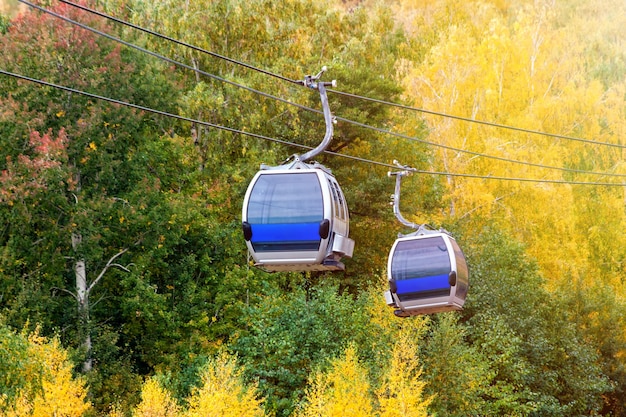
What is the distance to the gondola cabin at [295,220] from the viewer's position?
1302 centimetres

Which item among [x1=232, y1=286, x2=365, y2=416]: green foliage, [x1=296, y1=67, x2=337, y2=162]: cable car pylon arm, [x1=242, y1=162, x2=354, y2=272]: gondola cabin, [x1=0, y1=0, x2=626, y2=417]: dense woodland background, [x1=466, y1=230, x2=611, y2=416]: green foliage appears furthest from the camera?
[x1=466, y1=230, x2=611, y2=416]: green foliage

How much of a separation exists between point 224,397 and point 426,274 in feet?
50.4

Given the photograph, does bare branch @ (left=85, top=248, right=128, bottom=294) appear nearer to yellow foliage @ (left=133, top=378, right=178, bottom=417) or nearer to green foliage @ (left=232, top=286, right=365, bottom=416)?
yellow foliage @ (left=133, top=378, right=178, bottom=417)

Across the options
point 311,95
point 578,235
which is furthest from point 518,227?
point 311,95

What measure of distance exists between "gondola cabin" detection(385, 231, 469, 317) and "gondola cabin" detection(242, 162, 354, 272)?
353 centimetres

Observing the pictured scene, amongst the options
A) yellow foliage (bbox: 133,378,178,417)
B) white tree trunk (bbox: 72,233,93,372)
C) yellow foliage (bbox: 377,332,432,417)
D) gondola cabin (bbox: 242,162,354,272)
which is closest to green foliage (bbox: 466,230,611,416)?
yellow foliage (bbox: 377,332,432,417)

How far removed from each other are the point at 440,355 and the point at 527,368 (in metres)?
4.97

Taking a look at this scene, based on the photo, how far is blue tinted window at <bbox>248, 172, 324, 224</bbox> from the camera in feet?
42.8

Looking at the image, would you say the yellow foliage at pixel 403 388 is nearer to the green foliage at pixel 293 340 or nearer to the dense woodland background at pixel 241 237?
the dense woodland background at pixel 241 237

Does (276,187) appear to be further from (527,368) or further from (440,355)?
(527,368)

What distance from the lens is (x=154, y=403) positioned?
30109 millimetres

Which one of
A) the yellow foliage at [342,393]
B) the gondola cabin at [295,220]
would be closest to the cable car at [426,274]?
the gondola cabin at [295,220]

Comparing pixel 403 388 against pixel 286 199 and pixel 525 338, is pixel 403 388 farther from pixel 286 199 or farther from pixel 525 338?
pixel 286 199

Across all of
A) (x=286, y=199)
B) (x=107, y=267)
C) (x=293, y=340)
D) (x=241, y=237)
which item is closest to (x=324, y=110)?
(x=286, y=199)
